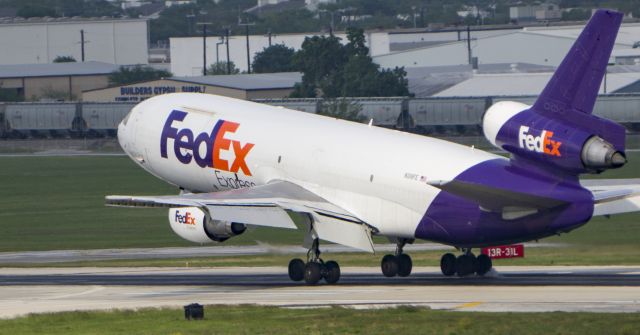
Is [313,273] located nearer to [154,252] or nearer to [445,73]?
[154,252]

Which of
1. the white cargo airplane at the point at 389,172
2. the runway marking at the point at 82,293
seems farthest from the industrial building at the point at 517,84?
the runway marking at the point at 82,293

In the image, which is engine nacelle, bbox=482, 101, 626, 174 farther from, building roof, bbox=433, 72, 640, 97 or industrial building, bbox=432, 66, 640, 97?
building roof, bbox=433, 72, 640, 97

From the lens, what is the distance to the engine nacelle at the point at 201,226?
49188mm

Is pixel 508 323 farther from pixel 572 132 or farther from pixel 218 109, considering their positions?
pixel 218 109

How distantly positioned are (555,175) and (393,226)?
23.0 feet

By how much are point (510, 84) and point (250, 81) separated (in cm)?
3381

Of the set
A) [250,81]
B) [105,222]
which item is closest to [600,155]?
[105,222]

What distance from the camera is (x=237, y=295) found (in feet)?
146

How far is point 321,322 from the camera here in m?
35.4

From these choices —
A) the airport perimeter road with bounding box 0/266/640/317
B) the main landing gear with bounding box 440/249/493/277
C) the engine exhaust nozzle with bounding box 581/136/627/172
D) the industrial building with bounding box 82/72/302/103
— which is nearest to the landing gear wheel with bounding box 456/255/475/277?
the main landing gear with bounding box 440/249/493/277

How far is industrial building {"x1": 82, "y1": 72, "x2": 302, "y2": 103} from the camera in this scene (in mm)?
162250

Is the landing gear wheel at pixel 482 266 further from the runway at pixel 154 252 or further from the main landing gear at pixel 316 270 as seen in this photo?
the runway at pixel 154 252

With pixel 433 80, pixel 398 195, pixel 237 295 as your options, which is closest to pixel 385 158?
pixel 398 195

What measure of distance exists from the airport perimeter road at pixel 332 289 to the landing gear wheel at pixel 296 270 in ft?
1.55
